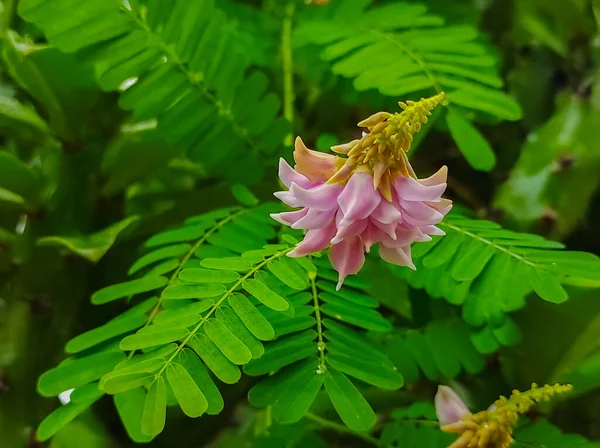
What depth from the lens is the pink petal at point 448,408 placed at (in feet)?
1.49

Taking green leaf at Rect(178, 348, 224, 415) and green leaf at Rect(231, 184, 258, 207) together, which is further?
green leaf at Rect(231, 184, 258, 207)

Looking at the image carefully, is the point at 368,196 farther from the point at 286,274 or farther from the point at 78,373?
the point at 78,373

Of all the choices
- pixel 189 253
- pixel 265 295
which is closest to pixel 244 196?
pixel 189 253

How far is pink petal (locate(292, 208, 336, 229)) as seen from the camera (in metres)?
0.39

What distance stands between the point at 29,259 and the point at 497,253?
480 millimetres

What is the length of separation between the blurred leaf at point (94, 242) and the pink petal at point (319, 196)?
257 mm

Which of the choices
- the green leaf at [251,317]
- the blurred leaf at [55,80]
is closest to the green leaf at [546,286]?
the green leaf at [251,317]

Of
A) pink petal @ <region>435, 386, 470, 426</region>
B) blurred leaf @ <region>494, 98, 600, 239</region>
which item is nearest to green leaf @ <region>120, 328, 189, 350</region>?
pink petal @ <region>435, 386, 470, 426</region>

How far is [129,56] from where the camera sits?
1.80 feet

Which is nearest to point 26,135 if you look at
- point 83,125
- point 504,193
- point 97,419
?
point 83,125

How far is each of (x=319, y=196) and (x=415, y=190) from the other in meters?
0.06

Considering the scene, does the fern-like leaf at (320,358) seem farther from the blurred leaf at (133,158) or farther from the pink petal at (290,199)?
the blurred leaf at (133,158)

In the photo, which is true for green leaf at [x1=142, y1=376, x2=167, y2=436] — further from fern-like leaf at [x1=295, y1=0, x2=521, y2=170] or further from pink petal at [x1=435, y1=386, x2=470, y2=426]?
fern-like leaf at [x1=295, y1=0, x2=521, y2=170]

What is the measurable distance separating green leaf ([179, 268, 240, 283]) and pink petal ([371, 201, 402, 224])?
107mm
